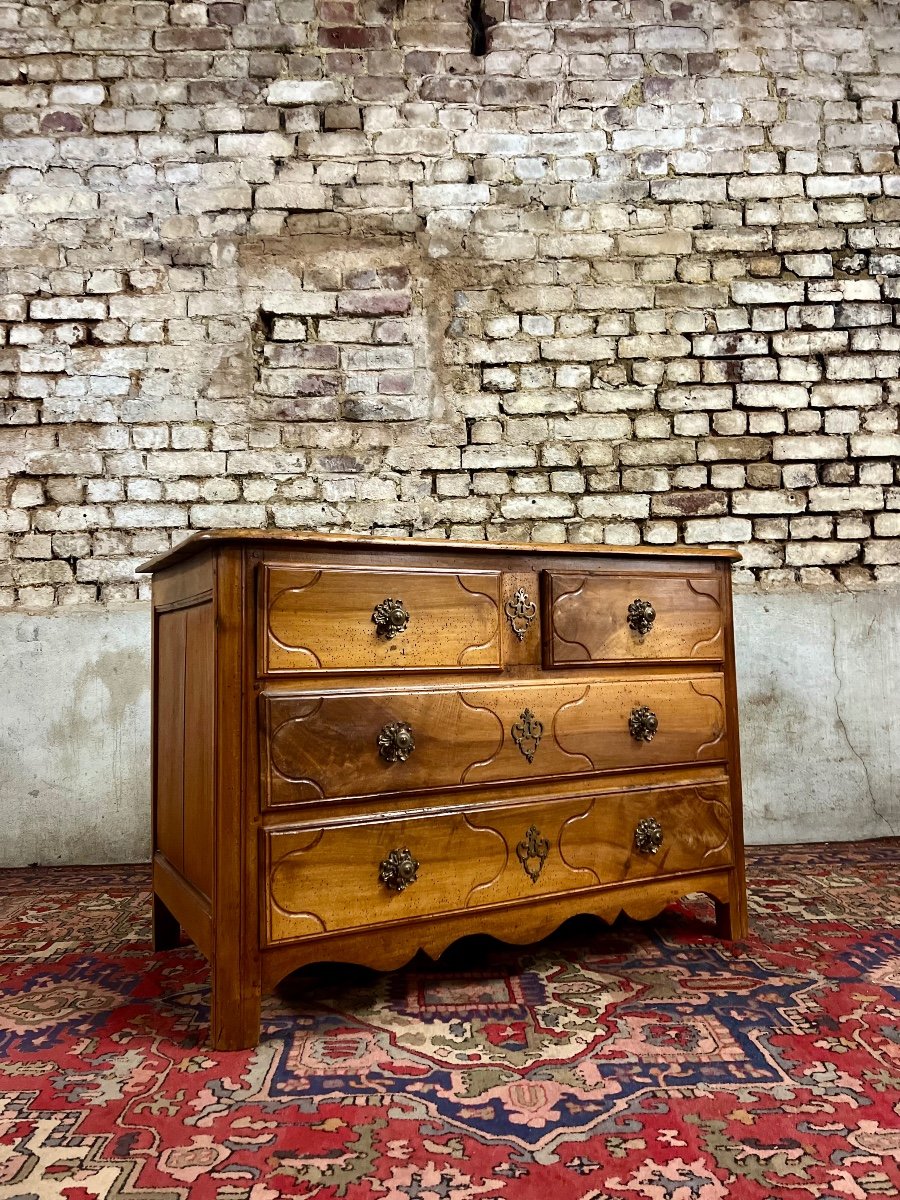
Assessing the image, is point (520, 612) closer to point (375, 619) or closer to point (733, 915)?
point (375, 619)

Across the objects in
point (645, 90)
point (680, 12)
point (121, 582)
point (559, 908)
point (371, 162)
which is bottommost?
point (559, 908)

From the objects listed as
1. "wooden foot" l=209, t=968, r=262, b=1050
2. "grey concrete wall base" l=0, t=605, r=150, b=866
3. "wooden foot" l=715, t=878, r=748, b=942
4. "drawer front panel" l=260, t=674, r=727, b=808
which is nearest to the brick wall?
"grey concrete wall base" l=0, t=605, r=150, b=866

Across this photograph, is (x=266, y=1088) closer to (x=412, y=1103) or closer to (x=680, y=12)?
(x=412, y=1103)

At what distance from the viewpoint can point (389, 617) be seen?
6.39 feet

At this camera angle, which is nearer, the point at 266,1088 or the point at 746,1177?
the point at 746,1177

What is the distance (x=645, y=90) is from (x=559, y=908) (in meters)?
3.61

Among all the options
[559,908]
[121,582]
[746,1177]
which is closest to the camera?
[746,1177]

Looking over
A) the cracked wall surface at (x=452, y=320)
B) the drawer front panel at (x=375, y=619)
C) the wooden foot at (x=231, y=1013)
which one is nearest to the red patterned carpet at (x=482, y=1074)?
the wooden foot at (x=231, y=1013)

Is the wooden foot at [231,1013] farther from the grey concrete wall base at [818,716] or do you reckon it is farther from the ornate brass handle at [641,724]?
the grey concrete wall base at [818,716]

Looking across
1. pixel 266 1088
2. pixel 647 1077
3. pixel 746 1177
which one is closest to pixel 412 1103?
pixel 266 1088

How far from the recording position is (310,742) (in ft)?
6.04

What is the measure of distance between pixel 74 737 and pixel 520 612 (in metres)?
2.30

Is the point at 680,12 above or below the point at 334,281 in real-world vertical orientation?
above

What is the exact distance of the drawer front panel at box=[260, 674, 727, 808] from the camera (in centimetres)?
183
